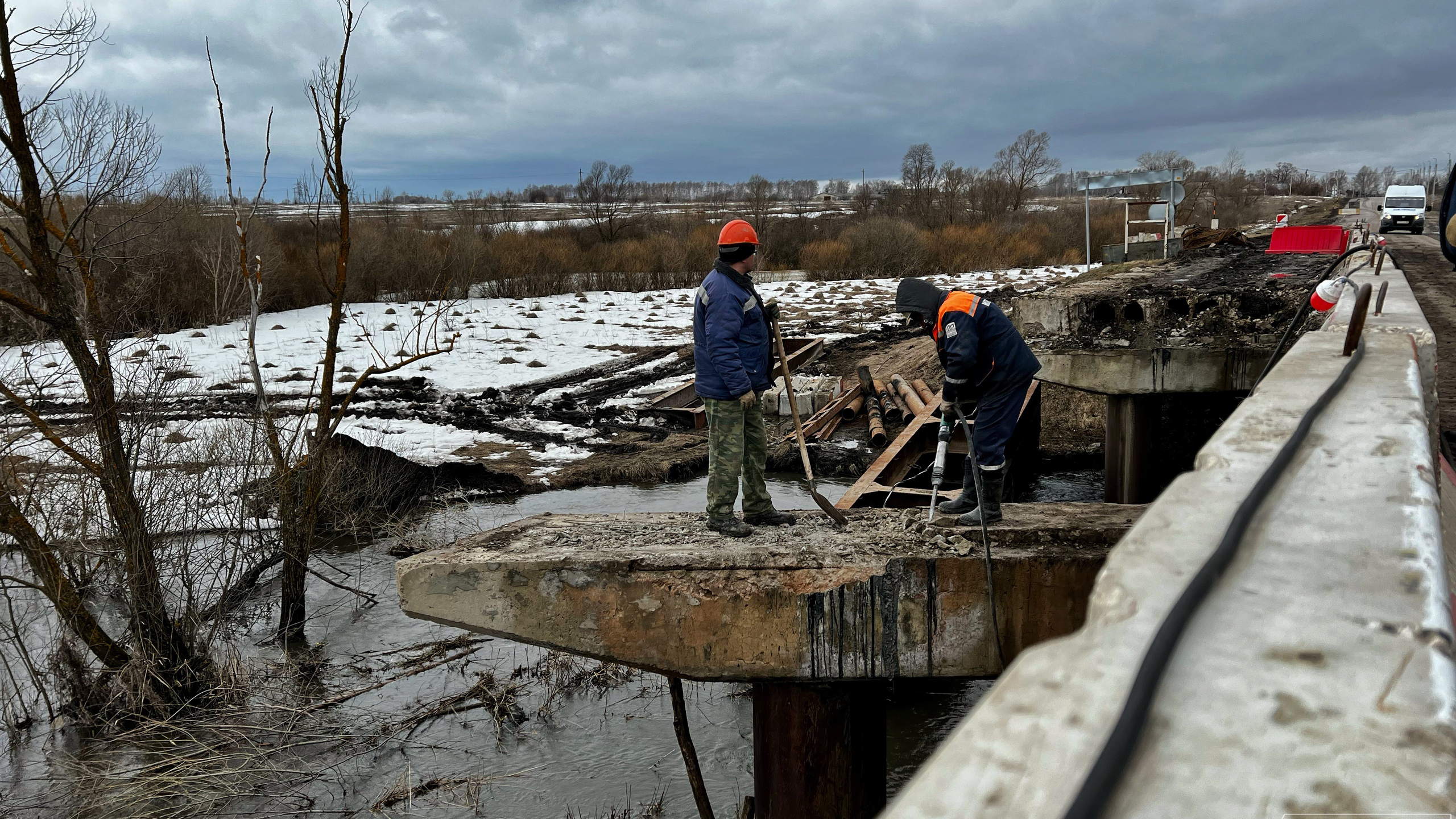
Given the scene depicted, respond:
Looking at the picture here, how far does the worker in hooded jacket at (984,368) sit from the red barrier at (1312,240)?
42.3 feet

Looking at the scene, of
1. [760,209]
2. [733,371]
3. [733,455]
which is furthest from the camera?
[760,209]

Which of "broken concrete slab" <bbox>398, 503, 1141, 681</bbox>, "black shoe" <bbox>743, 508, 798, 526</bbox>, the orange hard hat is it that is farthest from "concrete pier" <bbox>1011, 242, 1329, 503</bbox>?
the orange hard hat

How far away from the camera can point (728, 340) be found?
15.6 ft

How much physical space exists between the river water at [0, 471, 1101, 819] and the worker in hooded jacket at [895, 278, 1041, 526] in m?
2.79

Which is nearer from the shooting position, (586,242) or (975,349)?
(975,349)

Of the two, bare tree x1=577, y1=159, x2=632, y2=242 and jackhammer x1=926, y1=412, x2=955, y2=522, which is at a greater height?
bare tree x1=577, y1=159, x2=632, y2=242

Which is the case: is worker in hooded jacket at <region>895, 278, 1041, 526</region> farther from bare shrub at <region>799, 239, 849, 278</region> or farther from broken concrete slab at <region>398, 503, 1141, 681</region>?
bare shrub at <region>799, 239, 849, 278</region>

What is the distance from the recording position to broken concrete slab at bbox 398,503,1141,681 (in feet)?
14.2

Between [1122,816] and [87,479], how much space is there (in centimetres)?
820

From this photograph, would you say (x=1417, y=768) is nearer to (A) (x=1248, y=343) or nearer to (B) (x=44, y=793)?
(B) (x=44, y=793)

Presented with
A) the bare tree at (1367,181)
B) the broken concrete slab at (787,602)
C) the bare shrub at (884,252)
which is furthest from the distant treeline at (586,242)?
the bare tree at (1367,181)

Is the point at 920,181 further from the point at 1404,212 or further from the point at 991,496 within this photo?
the point at 991,496

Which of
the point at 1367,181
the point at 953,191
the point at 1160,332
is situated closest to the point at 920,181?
the point at 953,191

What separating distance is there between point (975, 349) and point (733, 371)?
1292mm
